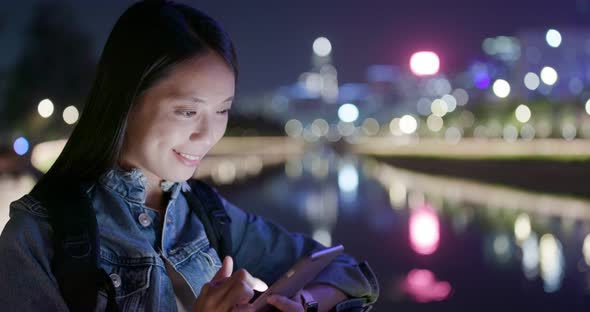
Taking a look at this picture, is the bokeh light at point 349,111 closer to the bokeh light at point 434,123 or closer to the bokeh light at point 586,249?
the bokeh light at point 434,123

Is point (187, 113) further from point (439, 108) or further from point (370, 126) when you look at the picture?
point (370, 126)

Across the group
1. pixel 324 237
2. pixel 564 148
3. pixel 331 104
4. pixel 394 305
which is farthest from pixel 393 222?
pixel 331 104

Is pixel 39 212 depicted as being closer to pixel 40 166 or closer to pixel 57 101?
pixel 40 166

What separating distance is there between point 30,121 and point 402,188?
28.7 meters

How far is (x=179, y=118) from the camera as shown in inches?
62.7

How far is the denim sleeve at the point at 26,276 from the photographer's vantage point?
4.45ft

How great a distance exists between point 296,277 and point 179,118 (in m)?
0.44

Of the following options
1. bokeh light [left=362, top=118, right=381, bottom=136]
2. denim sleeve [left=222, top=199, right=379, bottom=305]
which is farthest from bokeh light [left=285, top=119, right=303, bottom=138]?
denim sleeve [left=222, top=199, right=379, bottom=305]

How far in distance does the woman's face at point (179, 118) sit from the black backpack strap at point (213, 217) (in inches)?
7.1

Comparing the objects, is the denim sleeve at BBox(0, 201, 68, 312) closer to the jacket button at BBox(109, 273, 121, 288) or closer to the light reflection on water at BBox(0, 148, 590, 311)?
the jacket button at BBox(109, 273, 121, 288)

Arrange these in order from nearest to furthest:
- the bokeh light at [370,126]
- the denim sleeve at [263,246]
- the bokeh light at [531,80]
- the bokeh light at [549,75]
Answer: the denim sleeve at [263,246]
the bokeh light at [549,75]
the bokeh light at [531,80]
the bokeh light at [370,126]

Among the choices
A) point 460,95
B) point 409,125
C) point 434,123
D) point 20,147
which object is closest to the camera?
point 20,147

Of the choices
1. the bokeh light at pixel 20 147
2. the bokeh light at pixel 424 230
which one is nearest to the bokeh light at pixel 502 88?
the bokeh light at pixel 20 147

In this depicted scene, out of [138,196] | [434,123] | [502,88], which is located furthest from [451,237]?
[434,123]
